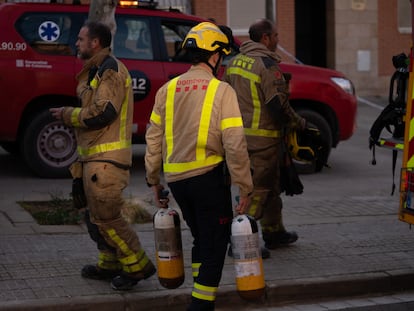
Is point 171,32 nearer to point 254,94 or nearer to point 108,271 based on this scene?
point 254,94

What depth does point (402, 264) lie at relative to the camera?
7926 millimetres

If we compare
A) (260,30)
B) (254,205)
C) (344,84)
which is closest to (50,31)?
(344,84)

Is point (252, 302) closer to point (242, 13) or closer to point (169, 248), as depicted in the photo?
point (169, 248)

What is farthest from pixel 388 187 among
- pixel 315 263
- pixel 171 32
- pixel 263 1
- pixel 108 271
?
pixel 263 1

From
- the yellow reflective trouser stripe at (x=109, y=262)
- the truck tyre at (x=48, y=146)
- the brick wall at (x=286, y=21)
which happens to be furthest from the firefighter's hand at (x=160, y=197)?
the brick wall at (x=286, y=21)

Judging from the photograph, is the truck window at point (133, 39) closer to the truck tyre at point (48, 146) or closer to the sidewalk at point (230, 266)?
the truck tyre at point (48, 146)

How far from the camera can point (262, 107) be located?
7.77 meters

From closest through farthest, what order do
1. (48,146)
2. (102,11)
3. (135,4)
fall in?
(102,11)
(48,146)
(135,4)

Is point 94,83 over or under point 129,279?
over

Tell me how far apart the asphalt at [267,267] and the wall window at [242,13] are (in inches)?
397

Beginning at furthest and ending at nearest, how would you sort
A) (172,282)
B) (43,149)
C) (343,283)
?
(43,149), (343,283), (172,282)

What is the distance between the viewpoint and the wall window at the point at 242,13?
19.7 metres

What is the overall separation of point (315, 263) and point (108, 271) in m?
1.80

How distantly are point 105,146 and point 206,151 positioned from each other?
1.17 meters
